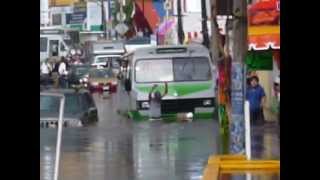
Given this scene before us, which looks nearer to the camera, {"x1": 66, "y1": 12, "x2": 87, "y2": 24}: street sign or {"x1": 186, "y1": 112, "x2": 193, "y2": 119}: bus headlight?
{"x1": 186, "y1": 112, "x2": 193, "y2": 119}: bus headlight

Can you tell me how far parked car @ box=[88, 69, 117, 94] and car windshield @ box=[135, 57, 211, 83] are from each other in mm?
19525

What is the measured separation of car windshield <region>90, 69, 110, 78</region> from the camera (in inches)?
1877

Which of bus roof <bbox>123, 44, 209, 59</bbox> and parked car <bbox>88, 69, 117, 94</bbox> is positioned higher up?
bus roof <bbox>123, 44, 209, 59</bbox>

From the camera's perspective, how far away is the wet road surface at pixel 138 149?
41.1 feet

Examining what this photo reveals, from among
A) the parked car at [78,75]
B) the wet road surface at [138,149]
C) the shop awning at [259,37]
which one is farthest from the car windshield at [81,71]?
the shop awning at [259,37]

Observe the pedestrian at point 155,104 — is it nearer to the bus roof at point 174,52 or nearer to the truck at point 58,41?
the bus roof at point 174,52

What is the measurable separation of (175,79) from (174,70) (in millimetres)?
299

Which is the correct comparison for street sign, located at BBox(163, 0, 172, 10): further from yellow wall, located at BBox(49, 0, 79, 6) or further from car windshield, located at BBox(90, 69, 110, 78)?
yellow wall, located at BBox(49, 0, 79, 6)

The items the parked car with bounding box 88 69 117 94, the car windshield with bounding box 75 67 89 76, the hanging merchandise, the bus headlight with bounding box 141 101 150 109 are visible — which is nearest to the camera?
the hanging merchandise

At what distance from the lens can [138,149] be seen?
55.1 feet

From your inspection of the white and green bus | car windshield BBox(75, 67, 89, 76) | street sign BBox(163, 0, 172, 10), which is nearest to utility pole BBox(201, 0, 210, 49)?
the white and green bus

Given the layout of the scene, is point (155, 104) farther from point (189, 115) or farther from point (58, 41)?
point (58, 41)

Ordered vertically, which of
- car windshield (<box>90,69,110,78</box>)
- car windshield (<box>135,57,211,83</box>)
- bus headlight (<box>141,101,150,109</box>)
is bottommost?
bus headlight (<box>141,101,150,109</box>)

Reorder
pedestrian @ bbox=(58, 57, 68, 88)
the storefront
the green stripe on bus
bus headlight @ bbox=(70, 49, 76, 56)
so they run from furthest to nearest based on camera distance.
A: bus headlight @ bbox=(70, 49, 76, 56) → pedestrian @ bbox=(58, 57, 68, 88) → the green stripe on bus → the storefront
